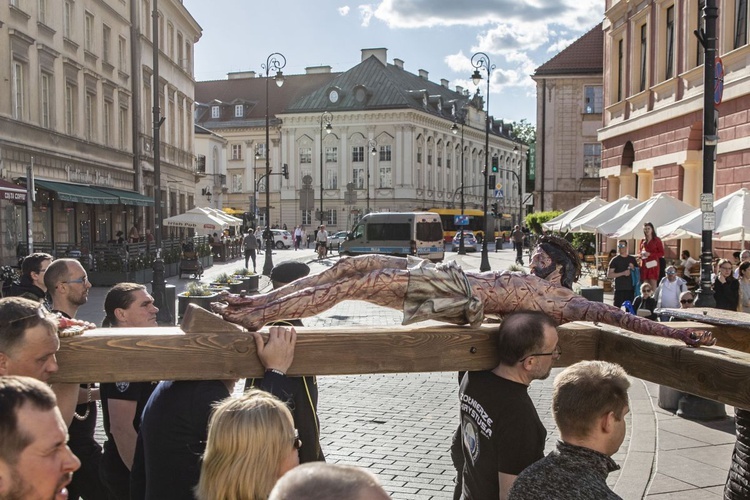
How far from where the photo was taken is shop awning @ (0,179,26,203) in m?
21.4

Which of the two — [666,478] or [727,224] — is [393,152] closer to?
[727,224]

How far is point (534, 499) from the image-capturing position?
312cm

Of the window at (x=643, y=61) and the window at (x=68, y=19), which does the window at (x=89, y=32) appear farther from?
the window at (x=643, y=61)

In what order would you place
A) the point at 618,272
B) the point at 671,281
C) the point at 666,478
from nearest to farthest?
the point at 666,478, the point at 671,281, the point at 618,272

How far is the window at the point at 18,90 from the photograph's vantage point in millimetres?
26250

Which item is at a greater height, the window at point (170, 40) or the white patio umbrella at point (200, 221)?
the window at point (170, 40)

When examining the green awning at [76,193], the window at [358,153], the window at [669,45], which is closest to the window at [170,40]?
the green awning at [76,193]

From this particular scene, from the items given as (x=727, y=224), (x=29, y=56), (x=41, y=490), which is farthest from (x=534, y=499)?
(x=29, y=56)

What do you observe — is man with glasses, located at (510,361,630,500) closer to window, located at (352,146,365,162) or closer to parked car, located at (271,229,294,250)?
parked car, located at (271,229,294,250)

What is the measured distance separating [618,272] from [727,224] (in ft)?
7.07

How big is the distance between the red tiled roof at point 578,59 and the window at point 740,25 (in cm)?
2891

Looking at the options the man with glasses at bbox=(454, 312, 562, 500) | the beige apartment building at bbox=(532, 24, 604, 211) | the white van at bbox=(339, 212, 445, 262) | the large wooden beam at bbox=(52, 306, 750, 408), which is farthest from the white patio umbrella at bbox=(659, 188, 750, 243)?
Result: the beige apartment building at bbox=(532, 24, 604, 211)

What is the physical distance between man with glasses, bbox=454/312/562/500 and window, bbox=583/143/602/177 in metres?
46.3

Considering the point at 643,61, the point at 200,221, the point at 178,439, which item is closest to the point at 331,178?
the point at 200,221
